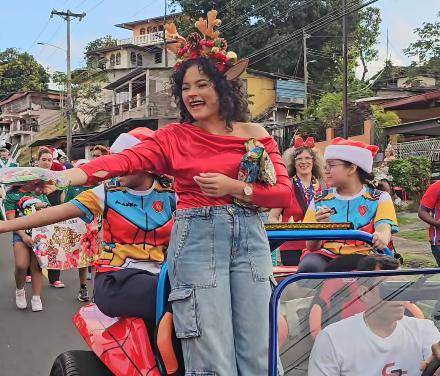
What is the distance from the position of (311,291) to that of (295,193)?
3354 mm

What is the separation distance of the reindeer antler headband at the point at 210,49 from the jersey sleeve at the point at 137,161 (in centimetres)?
33

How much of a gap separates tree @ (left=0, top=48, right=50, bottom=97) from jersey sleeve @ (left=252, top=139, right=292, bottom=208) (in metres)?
70.6

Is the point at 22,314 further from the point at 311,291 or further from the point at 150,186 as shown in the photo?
the point at 311,291

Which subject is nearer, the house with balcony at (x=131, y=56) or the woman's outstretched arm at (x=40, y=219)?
the woman's outstretched arm at (x=40, y=219)

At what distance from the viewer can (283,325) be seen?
1973mm

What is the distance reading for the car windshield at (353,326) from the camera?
1933 mm

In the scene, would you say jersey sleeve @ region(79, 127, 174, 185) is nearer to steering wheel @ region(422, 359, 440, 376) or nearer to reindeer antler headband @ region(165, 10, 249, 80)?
reindeer antler headband @ region(165, 10, 249, 80)

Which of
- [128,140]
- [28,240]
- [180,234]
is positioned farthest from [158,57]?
[180,234]

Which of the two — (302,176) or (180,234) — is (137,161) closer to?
(180,234)

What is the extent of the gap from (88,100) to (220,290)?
46000 mm

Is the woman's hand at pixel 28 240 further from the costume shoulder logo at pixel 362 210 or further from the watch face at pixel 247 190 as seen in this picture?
the watch face at pixel 247 190

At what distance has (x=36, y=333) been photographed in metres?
5.46

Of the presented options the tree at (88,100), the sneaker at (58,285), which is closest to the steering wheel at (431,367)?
the sneaker at (58,285)

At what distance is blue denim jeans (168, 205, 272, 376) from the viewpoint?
2072 mm
